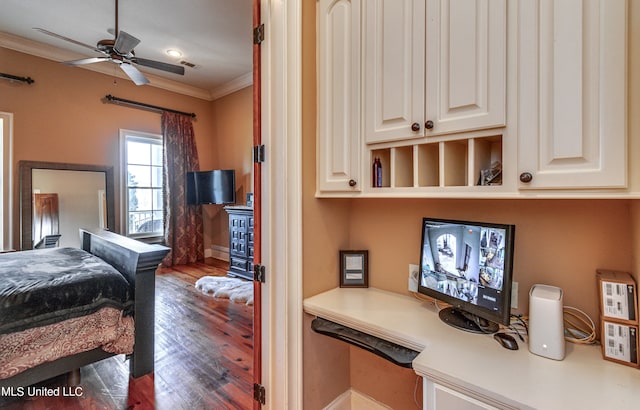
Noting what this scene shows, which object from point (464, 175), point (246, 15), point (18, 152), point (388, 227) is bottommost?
point (388, 227)

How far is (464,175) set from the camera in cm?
131

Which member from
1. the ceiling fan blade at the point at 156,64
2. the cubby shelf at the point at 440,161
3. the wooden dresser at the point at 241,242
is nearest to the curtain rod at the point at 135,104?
the ceiling fan blade at the point at 156,64

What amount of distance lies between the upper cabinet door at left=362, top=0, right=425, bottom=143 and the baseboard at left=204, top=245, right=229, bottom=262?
15.1ft

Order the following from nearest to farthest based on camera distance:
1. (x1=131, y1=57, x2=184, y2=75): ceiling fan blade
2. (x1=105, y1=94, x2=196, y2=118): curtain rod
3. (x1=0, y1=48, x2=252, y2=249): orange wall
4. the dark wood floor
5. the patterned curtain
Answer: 1. the dark wood floor
2. (x1=131, y1=57, x2=184, y2=75): ceiling fan blade
3. (x1=0, y1=48, x2=252, y2=249): orange wall
4. (x1=105, y1=94, x2=196, y2=118): curtain rod
5. the patterned curtain

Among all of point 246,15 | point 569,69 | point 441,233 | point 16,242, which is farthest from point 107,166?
point 569,69

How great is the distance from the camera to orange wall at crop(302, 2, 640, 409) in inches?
40.9

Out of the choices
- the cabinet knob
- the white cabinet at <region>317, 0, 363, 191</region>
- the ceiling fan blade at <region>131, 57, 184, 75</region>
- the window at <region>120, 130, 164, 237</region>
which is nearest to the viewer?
→ the cabinet knob

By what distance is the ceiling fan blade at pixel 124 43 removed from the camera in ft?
7.95

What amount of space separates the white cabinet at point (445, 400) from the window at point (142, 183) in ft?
16.1

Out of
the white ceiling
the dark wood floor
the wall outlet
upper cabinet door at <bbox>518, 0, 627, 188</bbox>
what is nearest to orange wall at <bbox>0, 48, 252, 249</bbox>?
the white ceiling

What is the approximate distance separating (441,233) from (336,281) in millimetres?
643

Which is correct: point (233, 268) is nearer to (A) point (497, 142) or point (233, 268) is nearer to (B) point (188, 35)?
(B) point (188, 35)

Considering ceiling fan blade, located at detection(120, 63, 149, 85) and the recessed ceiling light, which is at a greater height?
the recessed ceiling light

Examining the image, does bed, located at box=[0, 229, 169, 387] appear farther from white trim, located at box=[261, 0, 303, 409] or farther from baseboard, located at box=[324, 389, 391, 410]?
baseboard, located at box=[324, 389, 391, 410]
